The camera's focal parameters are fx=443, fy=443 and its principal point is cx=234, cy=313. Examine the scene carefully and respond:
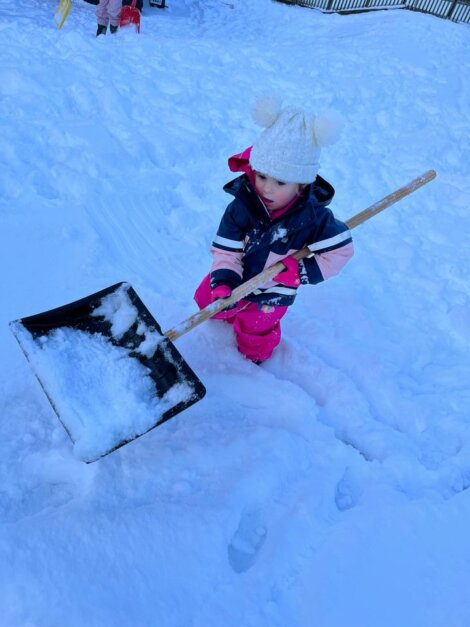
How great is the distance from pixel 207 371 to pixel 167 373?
48 centimetres

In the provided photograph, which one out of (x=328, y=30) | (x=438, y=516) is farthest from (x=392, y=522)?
(x=328, y=30)

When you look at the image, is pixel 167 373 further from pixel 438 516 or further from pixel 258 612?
pixel 438 516

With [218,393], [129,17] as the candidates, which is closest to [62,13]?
[129,17]

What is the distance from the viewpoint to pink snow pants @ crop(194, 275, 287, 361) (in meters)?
2.42

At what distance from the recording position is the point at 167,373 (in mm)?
1978

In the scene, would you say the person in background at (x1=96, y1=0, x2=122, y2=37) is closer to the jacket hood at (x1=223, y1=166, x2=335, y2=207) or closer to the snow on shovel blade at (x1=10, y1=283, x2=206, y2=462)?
the jacket hood at (x1=223, y1=166, x2=335, y2=207)

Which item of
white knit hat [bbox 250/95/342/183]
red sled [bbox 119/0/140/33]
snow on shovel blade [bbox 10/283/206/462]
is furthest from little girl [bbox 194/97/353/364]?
red sled [bbox 119/0/140/33]

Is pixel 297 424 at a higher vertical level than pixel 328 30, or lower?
lower

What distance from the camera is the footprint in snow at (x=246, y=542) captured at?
171cm

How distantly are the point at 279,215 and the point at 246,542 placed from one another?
4.58ft

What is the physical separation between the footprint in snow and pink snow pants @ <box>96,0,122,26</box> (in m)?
7.14

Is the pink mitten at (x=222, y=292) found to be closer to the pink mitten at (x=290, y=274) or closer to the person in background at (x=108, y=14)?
the pink mitten at (x=290, y=274)

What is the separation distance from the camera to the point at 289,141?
1761mm

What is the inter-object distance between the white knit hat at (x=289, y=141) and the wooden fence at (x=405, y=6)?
35.9 ft
